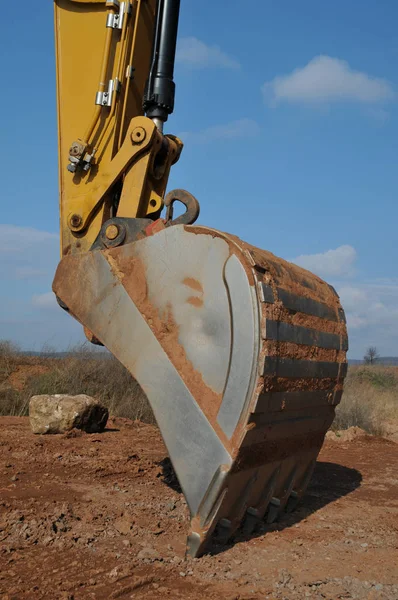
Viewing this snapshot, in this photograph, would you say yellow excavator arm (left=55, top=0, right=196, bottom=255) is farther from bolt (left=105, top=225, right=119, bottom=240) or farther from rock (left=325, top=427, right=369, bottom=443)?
rock (left=325, top=427, right=369, bottom=443)

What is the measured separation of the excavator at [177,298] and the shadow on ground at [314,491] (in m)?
0.07

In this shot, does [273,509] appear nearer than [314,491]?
Yes

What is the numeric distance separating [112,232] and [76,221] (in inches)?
18.4

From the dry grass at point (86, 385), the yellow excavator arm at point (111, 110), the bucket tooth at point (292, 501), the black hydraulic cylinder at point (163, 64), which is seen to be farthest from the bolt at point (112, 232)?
the dry grass at point (86, 385)

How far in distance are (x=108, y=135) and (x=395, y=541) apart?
3326 millimetres

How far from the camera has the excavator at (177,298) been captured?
11.2 feet

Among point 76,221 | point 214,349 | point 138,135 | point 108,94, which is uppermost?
point 108,94

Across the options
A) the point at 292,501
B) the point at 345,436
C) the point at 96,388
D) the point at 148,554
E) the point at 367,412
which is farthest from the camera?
the point at 367,412

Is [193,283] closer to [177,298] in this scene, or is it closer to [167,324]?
[177,298]

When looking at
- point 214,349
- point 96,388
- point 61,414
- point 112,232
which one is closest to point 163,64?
point 112,232

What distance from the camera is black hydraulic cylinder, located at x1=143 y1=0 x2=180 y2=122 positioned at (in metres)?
4.61

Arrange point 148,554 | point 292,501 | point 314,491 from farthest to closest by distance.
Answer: point 314,491 → point 292,501 → point 148,554

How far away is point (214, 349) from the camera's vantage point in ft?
11.4

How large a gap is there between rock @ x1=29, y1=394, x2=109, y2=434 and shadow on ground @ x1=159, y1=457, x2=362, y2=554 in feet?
4.71
